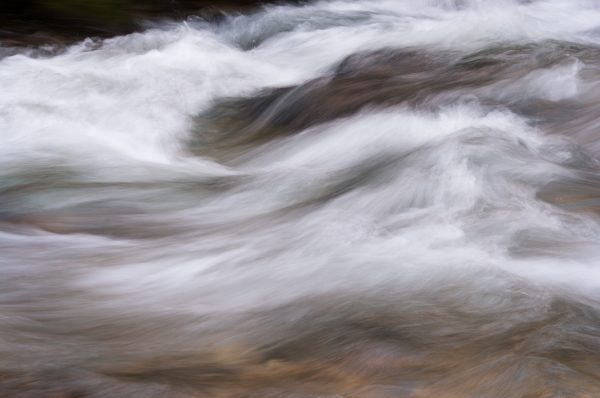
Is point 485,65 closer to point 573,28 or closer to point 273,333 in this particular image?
point 573,28

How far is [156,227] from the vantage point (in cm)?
433

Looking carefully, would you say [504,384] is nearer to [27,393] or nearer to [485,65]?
[27,393]

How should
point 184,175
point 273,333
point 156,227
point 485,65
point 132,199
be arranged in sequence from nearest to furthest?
point 273,333 → point 156,227 → point 132,199 → point 184,175 → point 485,65

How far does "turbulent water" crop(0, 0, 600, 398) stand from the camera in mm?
2805

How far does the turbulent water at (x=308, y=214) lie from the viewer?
280 centimetres

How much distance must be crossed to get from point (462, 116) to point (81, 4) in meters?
4.73

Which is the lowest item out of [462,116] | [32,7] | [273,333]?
[273,333]

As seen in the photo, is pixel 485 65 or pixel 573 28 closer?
pixel 485 65

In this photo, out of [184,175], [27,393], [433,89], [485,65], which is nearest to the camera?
[27,393]

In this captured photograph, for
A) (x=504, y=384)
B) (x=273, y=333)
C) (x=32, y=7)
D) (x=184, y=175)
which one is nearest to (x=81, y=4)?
(x=32, y=7)

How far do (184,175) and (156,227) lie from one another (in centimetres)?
86

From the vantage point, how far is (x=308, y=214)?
4363mm

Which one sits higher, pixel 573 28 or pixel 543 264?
pixel 573 28

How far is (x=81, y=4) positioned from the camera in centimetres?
854
